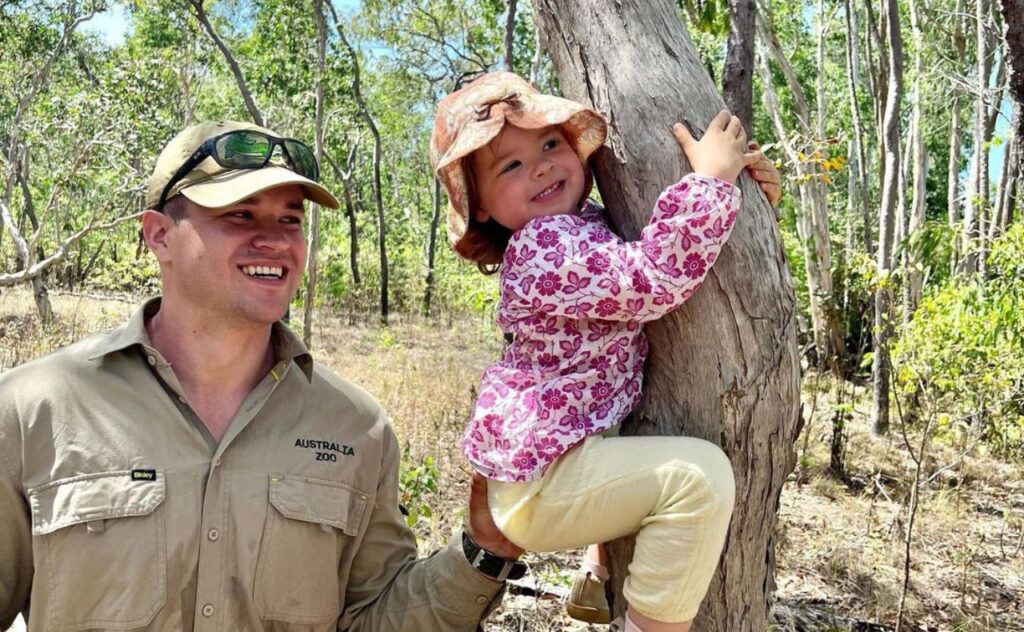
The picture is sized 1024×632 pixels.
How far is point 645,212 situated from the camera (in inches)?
74.1

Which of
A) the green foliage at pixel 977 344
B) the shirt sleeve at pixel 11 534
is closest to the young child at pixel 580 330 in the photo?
the shirt sleeve at pixel 11 534

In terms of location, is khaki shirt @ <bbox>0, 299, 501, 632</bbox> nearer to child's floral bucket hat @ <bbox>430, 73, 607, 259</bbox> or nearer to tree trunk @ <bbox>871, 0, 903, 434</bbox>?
child's floral bucket hat @ <bbox>430, 73, 607, 259</bbox>

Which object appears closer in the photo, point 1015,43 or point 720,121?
point 720,121

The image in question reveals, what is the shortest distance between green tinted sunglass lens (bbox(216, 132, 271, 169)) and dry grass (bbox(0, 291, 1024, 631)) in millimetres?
2544

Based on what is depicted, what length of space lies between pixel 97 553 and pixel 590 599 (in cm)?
116

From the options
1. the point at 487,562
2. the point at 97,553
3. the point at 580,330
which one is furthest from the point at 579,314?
the point at 97,553

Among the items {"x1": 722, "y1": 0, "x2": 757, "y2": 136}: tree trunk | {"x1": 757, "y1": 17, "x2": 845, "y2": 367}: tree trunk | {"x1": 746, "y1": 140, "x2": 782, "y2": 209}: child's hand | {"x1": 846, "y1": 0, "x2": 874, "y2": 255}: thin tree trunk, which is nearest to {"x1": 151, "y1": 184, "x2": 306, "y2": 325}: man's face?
{"x1": 746, "y1": 140, "x2": 782, "y2": 209}: child's hand

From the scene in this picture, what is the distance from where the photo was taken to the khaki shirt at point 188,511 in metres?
1.93

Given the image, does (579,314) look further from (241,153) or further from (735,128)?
(241,153)

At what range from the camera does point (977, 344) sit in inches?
229

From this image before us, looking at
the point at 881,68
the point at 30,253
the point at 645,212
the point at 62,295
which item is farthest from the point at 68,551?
the point at 62,295

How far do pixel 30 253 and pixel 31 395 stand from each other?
36.7 ft

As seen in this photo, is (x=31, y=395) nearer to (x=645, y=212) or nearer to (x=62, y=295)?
(x=645, y=212)

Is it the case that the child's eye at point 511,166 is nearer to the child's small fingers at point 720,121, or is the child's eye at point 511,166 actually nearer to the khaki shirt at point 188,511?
the child's small fingers at point 720,121
